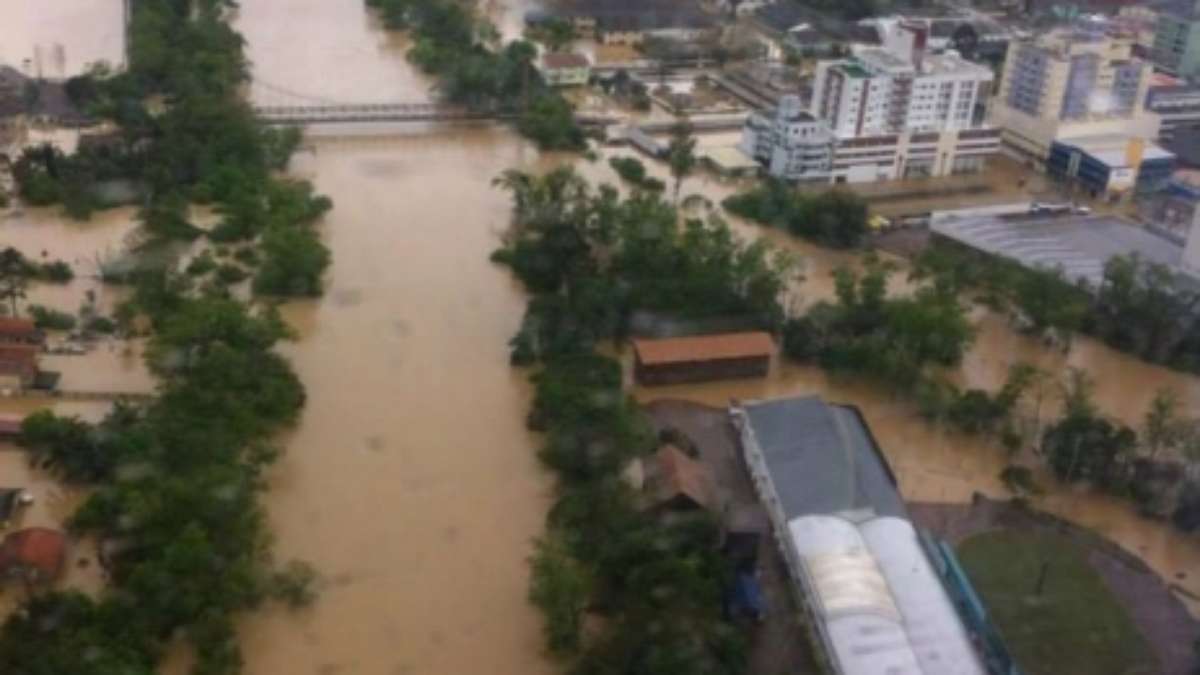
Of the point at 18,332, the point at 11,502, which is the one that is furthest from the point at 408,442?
the point at 18,332

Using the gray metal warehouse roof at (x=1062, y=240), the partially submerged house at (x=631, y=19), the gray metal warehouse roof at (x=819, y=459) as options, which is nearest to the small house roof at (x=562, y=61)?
the partially submerged house at (x=631, y=19)

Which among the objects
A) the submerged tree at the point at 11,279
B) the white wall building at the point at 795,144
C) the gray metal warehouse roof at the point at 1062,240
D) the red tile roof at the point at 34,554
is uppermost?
the white wall building at the point at 795,144

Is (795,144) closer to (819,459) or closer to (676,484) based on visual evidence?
(819,459)

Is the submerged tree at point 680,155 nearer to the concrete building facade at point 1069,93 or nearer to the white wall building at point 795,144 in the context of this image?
the white wall building at point 795,144

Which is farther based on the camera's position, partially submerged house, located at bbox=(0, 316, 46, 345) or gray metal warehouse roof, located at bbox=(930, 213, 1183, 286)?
gray metal warehouse roof, located at bbox=(930, 213, 1183, 286)

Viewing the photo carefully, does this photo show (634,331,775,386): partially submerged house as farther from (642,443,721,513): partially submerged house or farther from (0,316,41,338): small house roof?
(0,316,41,338): small house roof

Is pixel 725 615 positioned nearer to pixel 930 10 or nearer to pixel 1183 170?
pixel 1183 170

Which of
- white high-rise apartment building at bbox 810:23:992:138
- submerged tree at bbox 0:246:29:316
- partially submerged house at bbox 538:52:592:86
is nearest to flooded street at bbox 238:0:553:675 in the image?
submerged tree at bbox 0:246:29:316

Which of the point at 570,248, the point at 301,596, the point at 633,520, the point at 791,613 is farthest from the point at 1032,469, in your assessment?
the point at 301,596
